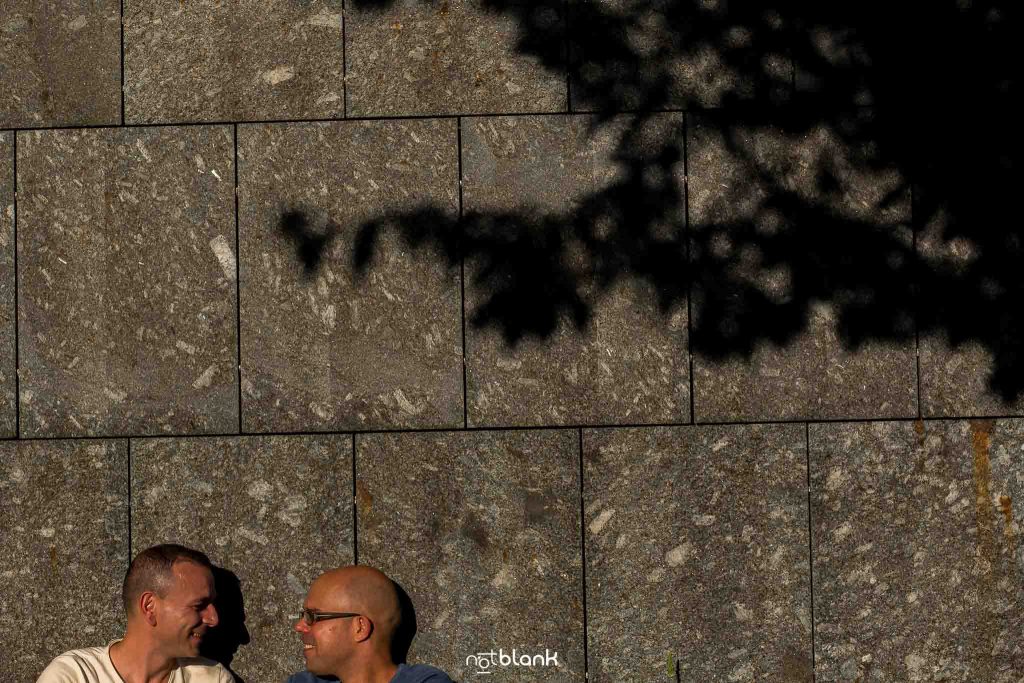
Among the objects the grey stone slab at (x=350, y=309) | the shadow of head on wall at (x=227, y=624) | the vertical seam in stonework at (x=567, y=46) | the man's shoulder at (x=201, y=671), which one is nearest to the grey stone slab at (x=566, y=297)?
the grey stone slab at (x=350, y=309)

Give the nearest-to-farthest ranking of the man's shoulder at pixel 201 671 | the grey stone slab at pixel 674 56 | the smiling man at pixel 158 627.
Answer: the smiling man at pixel 158 627
the man's shoulder at pixel 201 671
the grey stone slab at pixel 674 56

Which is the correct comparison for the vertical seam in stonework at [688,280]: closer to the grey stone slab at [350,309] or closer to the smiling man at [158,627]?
the grey stone slab at [350,309]

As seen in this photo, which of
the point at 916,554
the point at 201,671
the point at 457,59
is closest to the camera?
the point at 201,671

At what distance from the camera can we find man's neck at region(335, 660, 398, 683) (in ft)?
16.0

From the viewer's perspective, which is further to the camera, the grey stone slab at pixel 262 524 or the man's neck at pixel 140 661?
the grey stone slab at pixel 262 524

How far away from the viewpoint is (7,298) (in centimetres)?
539

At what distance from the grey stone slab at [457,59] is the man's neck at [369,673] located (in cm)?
245

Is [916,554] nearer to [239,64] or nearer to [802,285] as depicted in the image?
[802,285]

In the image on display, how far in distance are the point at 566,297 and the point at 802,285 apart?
1077 millimetres

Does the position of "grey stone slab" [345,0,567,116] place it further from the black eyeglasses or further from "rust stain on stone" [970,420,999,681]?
"rust stain on stone" [970,420,999,681]

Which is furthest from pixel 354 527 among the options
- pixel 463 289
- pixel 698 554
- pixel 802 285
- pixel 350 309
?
pixel 802 285

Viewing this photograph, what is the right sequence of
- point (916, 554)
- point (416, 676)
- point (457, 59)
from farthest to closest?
point (457, 59)
point (916, 554)
point (416, 676)

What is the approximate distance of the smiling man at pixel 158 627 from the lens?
16.1 feet

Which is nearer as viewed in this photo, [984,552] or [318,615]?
[318,615]
